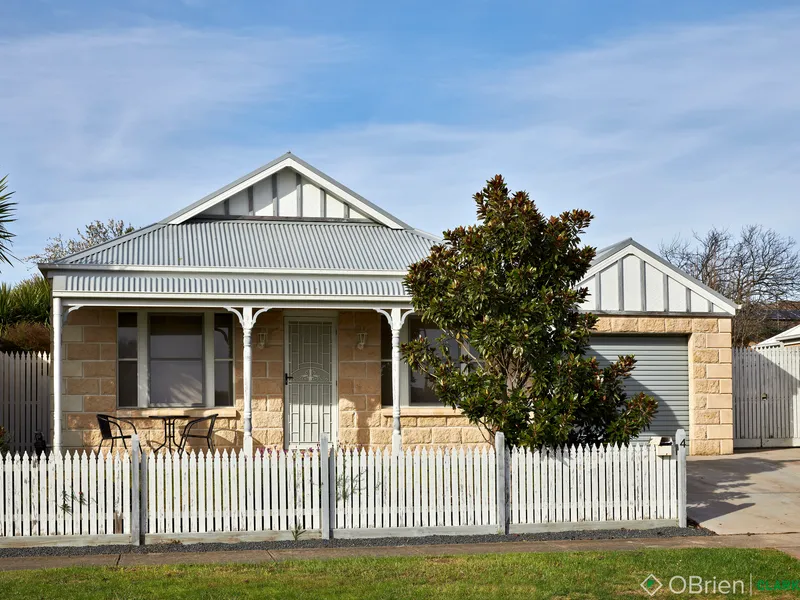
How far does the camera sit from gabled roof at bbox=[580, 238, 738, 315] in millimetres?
18453

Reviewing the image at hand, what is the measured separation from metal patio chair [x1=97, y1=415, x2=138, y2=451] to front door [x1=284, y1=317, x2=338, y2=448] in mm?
2645

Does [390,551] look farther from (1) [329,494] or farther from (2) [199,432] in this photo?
(2) [199,432]

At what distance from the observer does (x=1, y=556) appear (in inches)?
407

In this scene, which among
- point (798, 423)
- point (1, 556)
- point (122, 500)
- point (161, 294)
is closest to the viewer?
point (1, 556)

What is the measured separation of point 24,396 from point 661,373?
12.0 metres

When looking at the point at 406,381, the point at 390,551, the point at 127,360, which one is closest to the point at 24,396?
the point at 127,360

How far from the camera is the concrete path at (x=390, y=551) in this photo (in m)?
9.99

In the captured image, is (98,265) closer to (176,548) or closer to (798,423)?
(176,548)

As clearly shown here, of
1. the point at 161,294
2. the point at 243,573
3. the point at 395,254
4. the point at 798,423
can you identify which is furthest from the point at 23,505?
the point at 798,423

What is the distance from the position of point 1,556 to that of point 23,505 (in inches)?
25.9

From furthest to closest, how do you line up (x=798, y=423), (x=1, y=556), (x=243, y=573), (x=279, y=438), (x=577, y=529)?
(x=798, y=423), (x=279, y=438), (x=577, y=529), (x=1, y=556), (x=243, y=573)

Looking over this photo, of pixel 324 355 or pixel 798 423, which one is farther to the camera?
pixel 798 423

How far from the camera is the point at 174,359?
1692 centimetres

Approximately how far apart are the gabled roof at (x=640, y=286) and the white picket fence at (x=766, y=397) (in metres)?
1.82
